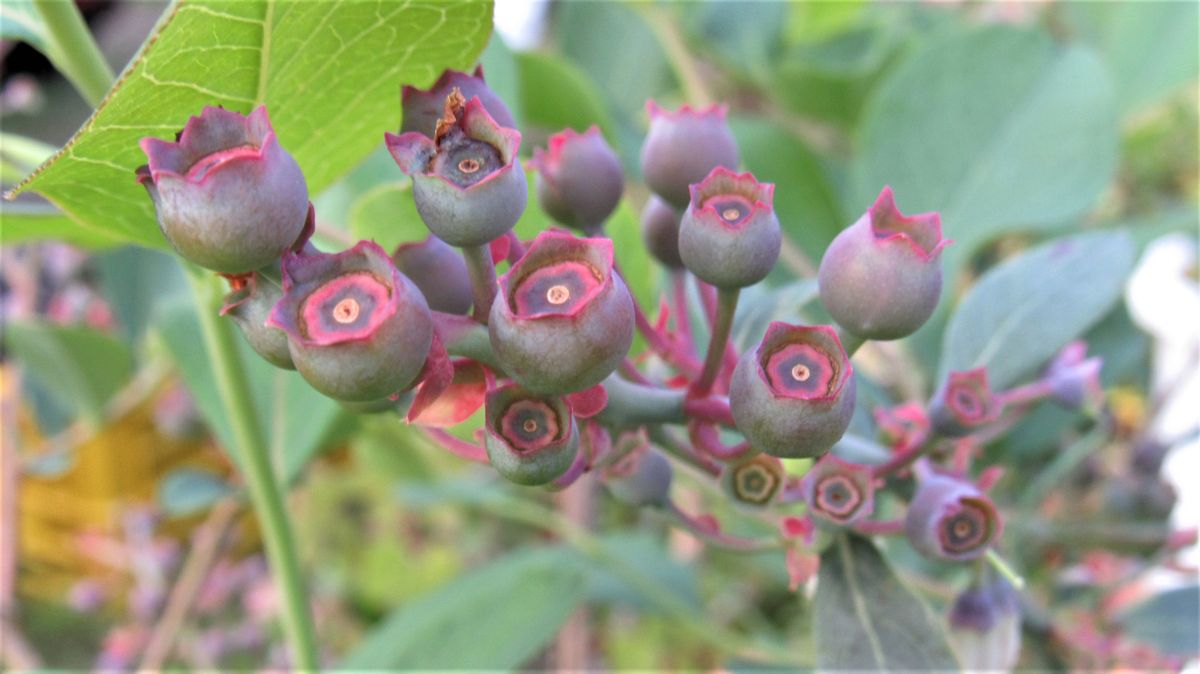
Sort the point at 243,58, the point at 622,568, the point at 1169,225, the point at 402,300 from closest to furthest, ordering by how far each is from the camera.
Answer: the point at 402,300 < the point at 243,58 < the point at 1169,225 < the point at 622,568

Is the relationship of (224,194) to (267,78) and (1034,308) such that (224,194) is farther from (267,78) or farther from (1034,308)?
(1034,308)

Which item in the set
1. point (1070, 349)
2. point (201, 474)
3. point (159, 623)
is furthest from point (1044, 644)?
point (159, 623)

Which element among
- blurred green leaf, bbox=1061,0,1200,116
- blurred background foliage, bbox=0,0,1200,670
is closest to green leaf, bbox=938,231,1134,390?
blurred background foliage, bbox=0,0,1200,670

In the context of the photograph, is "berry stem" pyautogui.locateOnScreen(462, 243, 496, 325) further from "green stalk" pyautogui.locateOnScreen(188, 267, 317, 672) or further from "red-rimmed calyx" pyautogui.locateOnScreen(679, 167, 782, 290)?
"green stalk" pyautogui.locateOnScreen(188, 267, 317, 672)

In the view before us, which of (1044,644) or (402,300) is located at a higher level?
(402,300)

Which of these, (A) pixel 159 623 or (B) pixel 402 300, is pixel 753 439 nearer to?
(B) pixel 402 300

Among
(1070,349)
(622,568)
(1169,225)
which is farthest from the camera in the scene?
(622,568)

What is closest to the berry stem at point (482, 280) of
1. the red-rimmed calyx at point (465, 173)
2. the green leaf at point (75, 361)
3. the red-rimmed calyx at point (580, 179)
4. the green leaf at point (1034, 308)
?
the red-rimmed calyx at point (465, 173)

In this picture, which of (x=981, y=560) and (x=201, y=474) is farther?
(x=201, y=474)
